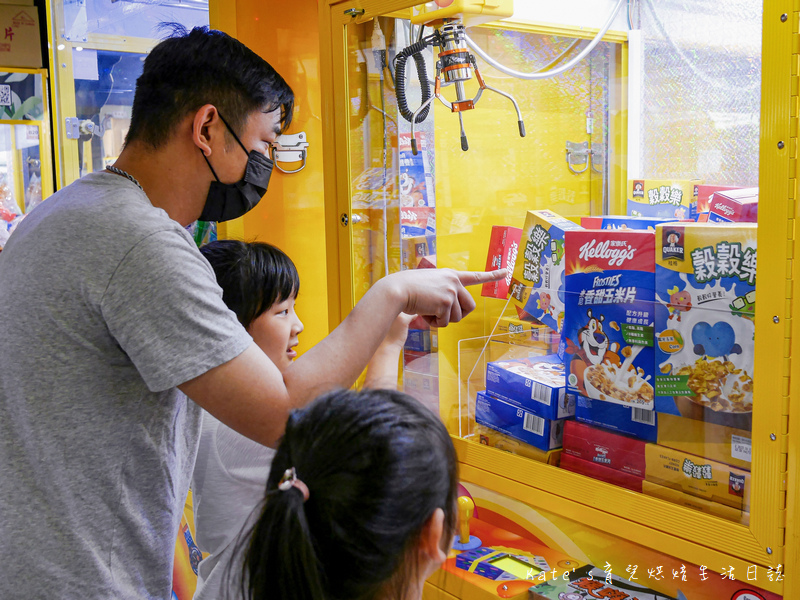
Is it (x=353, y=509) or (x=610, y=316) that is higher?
(x=610, y=316)

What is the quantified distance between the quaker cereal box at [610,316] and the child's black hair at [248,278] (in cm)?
61

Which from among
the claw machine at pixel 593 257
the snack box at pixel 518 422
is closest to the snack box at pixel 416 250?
the claw machine at pixel 593 257

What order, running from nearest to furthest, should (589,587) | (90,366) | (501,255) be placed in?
1. (90,366)
2. (589,587)
3. (501,255)

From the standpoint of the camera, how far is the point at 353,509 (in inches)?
31.7

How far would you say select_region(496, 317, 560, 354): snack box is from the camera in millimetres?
1595

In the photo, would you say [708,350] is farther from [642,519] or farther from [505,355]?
[505,355]

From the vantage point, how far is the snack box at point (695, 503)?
1.22 meters

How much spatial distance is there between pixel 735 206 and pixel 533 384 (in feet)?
1.81

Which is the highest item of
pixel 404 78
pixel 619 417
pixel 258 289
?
pixel 404 78

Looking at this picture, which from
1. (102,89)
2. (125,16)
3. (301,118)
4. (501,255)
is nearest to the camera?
(501,255)

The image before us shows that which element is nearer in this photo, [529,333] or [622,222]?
[622,222]

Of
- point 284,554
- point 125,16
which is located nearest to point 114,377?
point 284,554

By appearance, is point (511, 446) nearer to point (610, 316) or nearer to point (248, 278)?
point (610, 316)

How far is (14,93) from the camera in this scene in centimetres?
410
